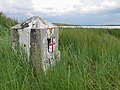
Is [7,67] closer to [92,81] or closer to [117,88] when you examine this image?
[92,81]

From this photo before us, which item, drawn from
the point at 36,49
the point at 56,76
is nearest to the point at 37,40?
the point at 36,49

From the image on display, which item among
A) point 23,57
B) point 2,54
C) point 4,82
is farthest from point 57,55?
point 4,82

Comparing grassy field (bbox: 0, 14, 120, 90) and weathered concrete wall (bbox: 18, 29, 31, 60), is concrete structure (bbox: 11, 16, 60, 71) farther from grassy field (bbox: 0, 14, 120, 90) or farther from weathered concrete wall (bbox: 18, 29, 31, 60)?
grassy field (bbox: 0, 14, 120, 90)

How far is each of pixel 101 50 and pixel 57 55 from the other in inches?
41.7

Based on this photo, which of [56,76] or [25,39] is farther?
[25,39]

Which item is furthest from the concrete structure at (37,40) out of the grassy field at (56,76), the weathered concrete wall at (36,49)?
the grassy field at (56,76)

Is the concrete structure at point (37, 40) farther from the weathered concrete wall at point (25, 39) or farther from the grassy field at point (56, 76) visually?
the grassy field at point (56, 76)

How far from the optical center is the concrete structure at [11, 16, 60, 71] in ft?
10.6

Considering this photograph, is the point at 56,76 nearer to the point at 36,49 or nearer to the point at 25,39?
the point at 36,49

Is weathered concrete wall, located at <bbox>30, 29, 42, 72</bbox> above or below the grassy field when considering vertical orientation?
above

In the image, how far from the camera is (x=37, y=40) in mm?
3223

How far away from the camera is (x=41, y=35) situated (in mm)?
3230

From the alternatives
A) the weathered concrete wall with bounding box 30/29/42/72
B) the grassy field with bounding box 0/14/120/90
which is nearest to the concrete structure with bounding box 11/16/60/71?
the weathered concrete wall with bounding box 30/29/42/72

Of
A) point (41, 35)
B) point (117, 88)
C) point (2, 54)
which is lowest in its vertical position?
point (117, 88)
